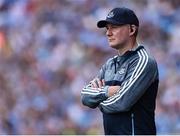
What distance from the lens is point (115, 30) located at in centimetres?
337

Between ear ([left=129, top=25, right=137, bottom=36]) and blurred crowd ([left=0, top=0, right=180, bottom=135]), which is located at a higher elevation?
ear ([left=129, top=25, right=137, bottom=36])

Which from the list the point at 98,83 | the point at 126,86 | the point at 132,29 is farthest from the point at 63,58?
the point at 126,86

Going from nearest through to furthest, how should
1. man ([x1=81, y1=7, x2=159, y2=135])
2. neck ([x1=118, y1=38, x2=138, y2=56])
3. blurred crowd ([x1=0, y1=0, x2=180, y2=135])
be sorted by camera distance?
man ([x1=81, y1=7, x2=159, y2=135])
neck ([x1=118, y1=38, x2=138, y2=56])
blurred crowd ([x1=0, y1=0, x2=180, y2=135])

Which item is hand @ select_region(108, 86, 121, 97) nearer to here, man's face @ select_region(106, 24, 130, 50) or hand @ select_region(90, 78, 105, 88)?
hand @ select_region(90, 78, 105, 88)

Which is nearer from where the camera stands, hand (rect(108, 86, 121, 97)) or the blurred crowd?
hand (rect(108, 86, 121, 97))

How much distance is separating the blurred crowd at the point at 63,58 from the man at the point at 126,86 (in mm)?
2567

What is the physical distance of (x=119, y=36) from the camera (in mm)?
3350

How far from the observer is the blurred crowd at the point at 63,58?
5949 millimetres

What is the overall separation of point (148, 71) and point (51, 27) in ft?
10.7

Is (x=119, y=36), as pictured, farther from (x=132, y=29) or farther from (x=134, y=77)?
(x=134, y=77)

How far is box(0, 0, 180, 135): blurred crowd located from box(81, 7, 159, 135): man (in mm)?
2567

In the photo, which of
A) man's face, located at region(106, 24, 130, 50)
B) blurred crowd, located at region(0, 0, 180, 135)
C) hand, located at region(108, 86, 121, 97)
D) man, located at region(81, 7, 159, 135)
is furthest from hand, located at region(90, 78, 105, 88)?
blurred crowd, located at region(0, 0, 180, 135)

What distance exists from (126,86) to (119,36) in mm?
274

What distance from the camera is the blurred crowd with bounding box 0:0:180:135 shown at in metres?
5.95
